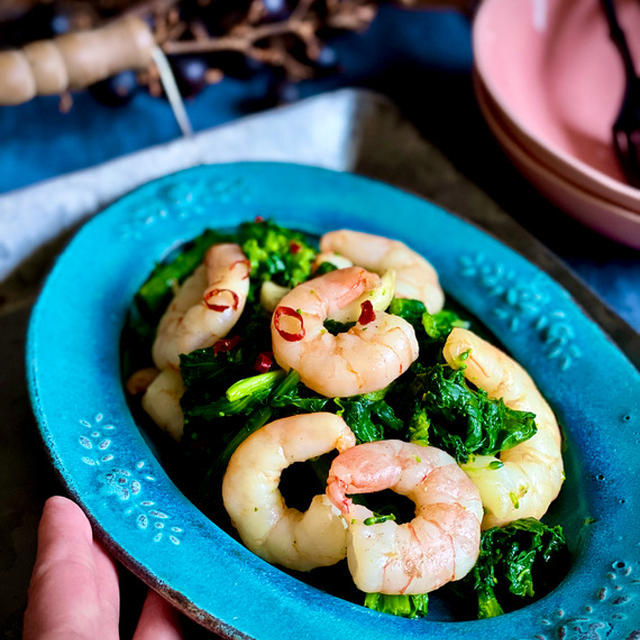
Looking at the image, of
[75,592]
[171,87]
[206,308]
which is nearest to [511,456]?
[206,308]

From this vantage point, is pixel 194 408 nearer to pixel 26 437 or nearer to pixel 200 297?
pixel 200 297

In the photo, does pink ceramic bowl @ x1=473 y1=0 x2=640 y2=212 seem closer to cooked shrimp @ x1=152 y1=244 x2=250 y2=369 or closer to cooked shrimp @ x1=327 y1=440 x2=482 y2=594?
cooked shrimp @ x1=152 y1=244 x2=250 y2=369

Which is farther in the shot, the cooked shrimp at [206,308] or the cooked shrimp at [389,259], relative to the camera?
the cooked shrimp at [389,259]

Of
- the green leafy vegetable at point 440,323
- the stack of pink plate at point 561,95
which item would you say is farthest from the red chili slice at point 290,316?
the stack of pink plate at point 561,95

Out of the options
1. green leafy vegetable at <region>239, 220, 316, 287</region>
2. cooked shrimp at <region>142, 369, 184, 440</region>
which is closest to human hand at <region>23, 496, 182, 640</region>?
cooked shrimp at <region>142, 369, 184, 440</region>

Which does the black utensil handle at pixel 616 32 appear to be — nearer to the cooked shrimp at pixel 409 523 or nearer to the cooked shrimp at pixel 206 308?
the cooked shrimp at pixel 206 308
